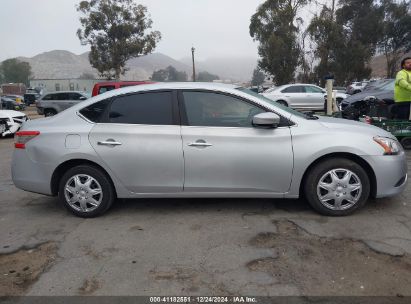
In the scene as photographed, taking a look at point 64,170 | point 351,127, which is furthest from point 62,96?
point 351,127

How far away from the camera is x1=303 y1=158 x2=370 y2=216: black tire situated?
13.5 ft

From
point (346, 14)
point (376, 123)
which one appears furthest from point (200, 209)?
point (346, 14)

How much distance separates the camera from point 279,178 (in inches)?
165

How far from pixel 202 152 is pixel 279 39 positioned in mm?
30484

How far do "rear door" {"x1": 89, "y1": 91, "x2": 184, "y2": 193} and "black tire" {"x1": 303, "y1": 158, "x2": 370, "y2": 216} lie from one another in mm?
1449

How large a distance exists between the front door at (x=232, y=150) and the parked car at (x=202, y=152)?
1 centimetres

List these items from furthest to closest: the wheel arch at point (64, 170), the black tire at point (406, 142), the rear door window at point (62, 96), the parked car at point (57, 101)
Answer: the rear door window at point (62, 96) → the parked car at point (57, 101) → the black tire at point (406, 142) → the wheel arch at point (64, 170)

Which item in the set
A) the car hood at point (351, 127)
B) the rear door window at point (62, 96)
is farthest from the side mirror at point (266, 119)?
the rear door window at point (62, 96)

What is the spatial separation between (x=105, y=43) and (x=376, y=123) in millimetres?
31891

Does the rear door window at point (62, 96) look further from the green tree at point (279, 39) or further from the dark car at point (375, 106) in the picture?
the green tree at point (279, 39)

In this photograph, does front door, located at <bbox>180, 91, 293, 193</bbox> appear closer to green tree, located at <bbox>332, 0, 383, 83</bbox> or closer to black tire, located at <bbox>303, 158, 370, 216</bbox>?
black tire, located at <bbox>303, 158, 370, 216</bbox>

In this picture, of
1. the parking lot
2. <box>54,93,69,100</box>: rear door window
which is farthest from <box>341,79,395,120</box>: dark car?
<box>54,93,69,100</box>: rear door window

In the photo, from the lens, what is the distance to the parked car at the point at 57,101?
63.4 ft

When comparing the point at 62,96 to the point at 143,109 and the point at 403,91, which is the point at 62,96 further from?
the point at 143,109
